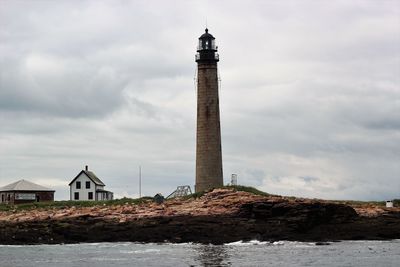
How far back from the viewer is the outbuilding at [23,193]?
85.6 meters

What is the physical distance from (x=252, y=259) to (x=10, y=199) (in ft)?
152

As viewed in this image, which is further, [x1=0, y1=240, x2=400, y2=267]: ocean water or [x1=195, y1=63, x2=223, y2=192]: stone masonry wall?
[x1=195, y1=63, x2=223, y2=192]: stone masonry wall

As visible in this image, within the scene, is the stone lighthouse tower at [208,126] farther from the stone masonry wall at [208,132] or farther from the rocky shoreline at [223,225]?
the rocky shoreline at [223,225]

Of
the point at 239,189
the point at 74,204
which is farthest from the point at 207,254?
the point at 74,204

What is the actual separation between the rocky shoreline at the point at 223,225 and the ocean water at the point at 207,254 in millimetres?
1408

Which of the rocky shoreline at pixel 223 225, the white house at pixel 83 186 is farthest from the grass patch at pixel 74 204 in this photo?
the white house at pixel 83 186

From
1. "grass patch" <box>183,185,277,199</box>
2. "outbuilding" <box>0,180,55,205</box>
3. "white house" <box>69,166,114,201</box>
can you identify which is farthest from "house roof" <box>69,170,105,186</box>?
"grass patch" <box>183,185,277,199</box>

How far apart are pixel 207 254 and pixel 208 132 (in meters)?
24.2

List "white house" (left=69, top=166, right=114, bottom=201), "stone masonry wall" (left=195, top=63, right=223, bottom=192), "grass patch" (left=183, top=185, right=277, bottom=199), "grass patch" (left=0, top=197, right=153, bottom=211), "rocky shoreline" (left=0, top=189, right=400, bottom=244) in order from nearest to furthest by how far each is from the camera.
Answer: "rocky shoreline" (left=0, top=189, right=400, bottom=244) < "grass patch" (left=183, top=185, right=277, bottom=199) < "grass patch" (left=0, top=197, right=153, bottom=211) < "stone masonry wall" (left=195, top=63, right=223, bottom=192) < "white house" (left=69, top=166, right=114, bottom=201)

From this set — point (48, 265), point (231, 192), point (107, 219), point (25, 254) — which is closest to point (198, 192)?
point (231, 192)

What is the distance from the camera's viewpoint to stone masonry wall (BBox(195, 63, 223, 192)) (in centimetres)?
7044

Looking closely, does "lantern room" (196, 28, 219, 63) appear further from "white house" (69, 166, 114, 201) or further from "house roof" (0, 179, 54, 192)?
"house roof" (0, 179, 54, 192)

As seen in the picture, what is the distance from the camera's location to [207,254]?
47.6 meters

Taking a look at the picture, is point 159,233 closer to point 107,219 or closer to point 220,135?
point 107,219
